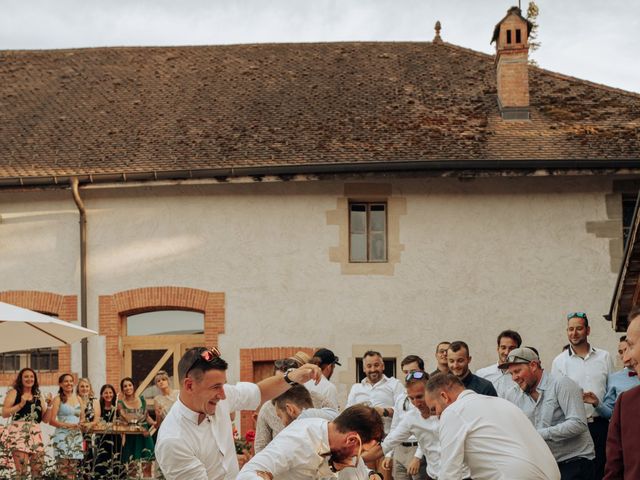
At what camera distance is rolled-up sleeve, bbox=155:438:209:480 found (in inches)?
262

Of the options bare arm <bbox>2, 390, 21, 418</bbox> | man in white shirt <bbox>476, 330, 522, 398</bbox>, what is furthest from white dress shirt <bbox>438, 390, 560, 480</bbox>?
bare arm <bbox>2, 390, 21, 418</bbox>

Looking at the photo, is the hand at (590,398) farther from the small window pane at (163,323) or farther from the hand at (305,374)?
the small window pane at (163,323)

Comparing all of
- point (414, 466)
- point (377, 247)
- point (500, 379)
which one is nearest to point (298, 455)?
point (414, 466)

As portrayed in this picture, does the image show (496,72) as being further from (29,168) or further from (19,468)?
(19,468)

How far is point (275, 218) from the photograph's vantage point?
20016 mm

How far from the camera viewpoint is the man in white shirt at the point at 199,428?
6.68 metres

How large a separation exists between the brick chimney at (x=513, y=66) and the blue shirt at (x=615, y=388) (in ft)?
34.0

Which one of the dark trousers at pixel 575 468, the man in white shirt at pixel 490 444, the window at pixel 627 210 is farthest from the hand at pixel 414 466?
the window at pixel 627 210

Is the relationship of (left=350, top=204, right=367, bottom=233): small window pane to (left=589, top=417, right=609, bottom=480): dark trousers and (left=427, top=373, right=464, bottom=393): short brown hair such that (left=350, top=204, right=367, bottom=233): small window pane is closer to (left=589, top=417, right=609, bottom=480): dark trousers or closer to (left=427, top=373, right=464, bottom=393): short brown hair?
(left=589, top=417, right=609, bottom=480): dark trousers

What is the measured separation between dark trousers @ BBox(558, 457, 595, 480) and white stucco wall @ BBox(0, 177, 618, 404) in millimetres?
9119

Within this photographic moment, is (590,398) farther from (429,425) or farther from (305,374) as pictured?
(305,374)

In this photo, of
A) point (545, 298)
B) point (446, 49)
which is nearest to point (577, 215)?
point (545, 298)

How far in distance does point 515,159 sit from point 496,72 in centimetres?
398

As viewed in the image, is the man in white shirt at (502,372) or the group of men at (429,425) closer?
the group of men at (429,425)
